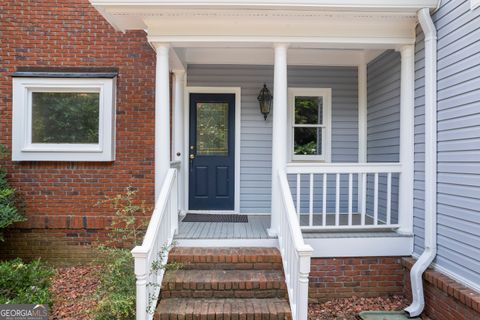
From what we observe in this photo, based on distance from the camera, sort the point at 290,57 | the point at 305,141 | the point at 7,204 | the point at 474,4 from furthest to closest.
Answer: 1. the point at 305,141
2. the point at 290,57
3. the point at 7,204
4. the point at 474,4

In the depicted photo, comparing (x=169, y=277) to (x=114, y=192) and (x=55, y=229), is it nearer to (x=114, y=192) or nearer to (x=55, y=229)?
(x=114, y=192)

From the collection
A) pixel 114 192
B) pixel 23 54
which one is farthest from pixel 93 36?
pixel 114 192

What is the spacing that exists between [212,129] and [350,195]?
2460 mm

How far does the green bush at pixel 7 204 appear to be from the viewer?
165 inches

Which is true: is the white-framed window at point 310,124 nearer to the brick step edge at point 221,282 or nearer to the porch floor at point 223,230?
the porch floor at point 223,230

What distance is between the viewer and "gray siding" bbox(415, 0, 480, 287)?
3.07m

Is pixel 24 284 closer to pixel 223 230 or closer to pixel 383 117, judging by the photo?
pixel 223 230

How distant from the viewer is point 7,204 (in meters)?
4.40

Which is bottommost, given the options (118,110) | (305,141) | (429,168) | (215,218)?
(215,218)

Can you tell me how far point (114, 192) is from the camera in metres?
4.75

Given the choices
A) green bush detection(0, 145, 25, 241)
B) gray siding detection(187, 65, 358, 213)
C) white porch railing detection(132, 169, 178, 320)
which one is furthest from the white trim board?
green bush detection(0, 145, 25, 241)

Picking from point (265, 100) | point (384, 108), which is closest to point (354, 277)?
point (384, 108)

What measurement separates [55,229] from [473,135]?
16.4 feet

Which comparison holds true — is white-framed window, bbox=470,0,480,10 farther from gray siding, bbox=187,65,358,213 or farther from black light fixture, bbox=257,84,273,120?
black light fixture, bbox=257,84,273,120
